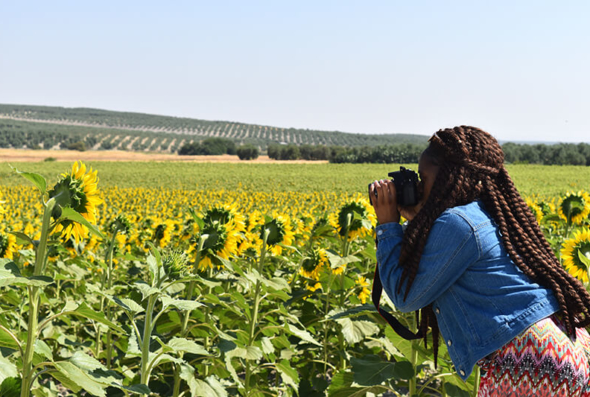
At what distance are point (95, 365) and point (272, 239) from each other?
1.81 m

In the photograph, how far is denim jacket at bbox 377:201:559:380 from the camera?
5.32ft

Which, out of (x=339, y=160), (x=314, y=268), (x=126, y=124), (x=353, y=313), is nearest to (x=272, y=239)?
(x=314, y=268)

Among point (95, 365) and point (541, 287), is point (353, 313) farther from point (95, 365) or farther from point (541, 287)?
point (95, 365)

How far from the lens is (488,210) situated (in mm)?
1723

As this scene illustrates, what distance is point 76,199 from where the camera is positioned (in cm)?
192

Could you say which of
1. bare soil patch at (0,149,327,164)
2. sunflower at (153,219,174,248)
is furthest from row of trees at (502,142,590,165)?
sunflower at (153,219,174,248)

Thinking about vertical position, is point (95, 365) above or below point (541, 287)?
below

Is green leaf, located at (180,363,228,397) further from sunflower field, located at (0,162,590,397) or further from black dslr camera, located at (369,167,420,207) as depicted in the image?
black dslr camera, located at (369,167,420,207)

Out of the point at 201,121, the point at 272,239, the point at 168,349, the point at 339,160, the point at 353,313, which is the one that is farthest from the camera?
the point at 201,121

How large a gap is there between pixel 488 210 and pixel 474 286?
0.25 m

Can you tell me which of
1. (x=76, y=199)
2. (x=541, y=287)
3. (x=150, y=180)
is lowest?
(x=150, y=180)

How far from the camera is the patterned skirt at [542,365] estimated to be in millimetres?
1605

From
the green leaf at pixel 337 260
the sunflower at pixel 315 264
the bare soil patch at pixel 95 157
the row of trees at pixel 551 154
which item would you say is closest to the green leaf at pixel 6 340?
the green leaf at pixel 337 260

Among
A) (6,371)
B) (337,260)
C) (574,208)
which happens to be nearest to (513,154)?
(574,208)
